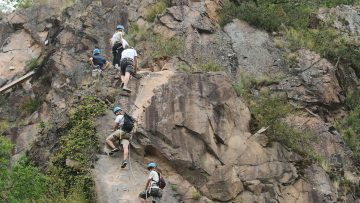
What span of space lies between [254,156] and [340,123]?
5.37 metres

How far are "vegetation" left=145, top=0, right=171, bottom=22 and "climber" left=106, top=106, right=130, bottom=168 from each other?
28.9 feet

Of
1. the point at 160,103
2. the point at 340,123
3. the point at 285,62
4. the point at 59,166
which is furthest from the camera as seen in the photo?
the point at 285,62

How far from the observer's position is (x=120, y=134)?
19.3 m

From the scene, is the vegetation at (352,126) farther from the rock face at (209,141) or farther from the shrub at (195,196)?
the shrub at (195,196)

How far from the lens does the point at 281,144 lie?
21.4 meters

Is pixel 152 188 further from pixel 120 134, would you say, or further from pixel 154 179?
pixel 120 134

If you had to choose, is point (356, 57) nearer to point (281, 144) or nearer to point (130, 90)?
point (281, 144)

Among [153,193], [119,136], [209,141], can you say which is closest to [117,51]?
[119,136]

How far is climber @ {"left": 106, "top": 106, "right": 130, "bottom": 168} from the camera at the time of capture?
19.2 m

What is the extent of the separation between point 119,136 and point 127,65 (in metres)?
3.09

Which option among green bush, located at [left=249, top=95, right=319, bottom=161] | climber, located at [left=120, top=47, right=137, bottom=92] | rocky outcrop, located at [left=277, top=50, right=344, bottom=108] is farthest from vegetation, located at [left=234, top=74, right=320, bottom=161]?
climber, located at [left=120, top=47, right=137, bottom=92]

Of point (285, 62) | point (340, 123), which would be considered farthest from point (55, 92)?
point (340, 123)

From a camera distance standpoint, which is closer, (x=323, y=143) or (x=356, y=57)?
(x=323, y=143)

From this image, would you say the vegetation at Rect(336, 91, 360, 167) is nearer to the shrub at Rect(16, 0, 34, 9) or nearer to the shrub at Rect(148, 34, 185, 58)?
the shrub at Rect(148, 34, 185, 58)
